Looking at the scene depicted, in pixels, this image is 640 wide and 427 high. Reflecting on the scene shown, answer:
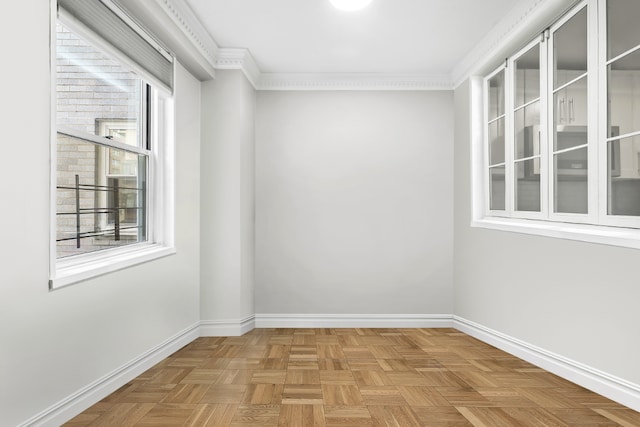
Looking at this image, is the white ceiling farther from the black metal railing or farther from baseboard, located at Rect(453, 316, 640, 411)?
baseboard, located at Rect(453, 316, 640, 411)

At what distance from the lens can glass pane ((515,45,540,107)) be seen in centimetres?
352

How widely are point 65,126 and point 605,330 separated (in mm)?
3327

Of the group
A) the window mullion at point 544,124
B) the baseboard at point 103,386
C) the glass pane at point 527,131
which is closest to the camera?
the baseboard at point 103,386

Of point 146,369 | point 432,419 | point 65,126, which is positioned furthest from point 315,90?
point 432,419

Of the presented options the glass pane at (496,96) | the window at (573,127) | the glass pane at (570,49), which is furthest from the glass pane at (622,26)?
the glass pane at (496,96)

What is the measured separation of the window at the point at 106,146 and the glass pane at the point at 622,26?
3030 millimetres

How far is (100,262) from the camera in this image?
2758 millimetres

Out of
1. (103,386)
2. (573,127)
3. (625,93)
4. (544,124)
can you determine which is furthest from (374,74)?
(103,386)

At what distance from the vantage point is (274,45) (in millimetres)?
4078

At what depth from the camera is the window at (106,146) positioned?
2.49 metres

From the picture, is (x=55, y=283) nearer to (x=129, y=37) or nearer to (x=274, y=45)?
(x=129, y=37)

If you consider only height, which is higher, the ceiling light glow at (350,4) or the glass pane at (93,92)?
the ceiling light glow at (350,4)

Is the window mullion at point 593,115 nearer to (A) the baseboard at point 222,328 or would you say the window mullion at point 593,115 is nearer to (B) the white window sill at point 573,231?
(B) the white window sill at point 573,231

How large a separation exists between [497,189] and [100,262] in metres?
3.33
